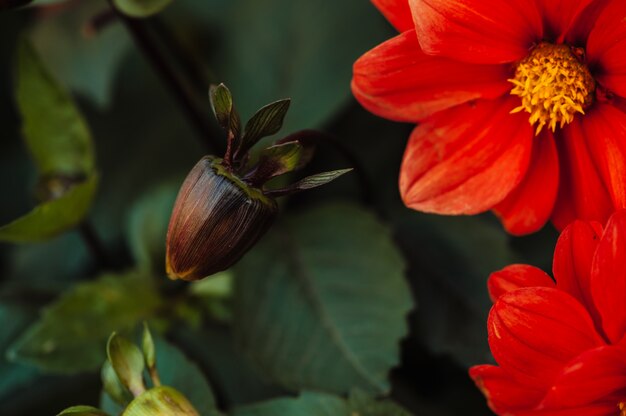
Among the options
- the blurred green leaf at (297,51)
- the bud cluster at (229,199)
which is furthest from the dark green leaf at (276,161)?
the blurred green leaf at (297,51)

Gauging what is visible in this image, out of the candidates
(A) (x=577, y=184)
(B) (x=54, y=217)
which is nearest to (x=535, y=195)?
(A) (x=577, y=184)

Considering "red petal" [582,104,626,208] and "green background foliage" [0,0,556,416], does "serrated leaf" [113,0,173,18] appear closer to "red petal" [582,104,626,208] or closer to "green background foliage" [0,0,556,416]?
"green background foliage" [0,0,556,416]

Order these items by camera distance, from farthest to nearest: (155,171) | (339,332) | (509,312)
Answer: (155,171) < (339,332) < (509,312)

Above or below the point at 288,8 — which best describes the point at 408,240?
below

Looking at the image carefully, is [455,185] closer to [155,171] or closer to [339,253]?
[339,253]

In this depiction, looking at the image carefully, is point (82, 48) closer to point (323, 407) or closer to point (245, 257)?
point (245, 257)

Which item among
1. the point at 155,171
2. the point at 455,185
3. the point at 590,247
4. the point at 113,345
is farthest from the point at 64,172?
the point at 590,247
